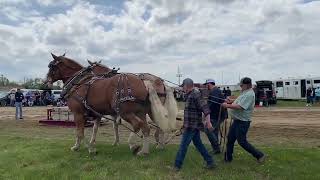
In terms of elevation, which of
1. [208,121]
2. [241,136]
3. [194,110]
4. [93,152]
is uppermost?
[194,110]

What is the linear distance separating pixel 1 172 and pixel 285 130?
1097 cm

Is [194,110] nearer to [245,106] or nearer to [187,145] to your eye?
[187,145]

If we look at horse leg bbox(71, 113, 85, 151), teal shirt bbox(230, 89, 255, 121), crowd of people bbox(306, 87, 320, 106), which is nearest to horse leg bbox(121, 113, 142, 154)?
horse leg bbox(71, 113, 85, 151)

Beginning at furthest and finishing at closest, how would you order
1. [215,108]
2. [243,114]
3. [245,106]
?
[215,108], [243,114], [245,106]

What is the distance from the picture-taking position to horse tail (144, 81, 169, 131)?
11578 mm

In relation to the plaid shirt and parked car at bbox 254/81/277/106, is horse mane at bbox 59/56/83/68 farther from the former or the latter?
parked car at bbox 254/81/277/106

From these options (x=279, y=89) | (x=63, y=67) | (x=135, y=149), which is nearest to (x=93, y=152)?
(x=135, y=149)

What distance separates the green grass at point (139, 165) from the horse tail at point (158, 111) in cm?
72

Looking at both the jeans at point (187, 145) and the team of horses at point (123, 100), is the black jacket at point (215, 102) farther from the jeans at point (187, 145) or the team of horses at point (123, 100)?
the jeans at point (187, 145)

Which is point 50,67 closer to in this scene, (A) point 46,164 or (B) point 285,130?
(A) point 46,164

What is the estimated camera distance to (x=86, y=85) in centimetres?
1261

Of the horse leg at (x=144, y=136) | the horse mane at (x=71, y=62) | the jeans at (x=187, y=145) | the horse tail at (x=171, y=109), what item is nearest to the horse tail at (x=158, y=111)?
the horse tail at (x=171, y=109)

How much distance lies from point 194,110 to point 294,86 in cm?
4633

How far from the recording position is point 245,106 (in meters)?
10.1
